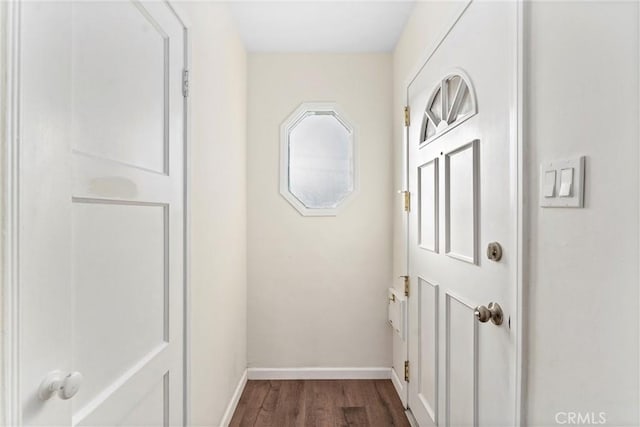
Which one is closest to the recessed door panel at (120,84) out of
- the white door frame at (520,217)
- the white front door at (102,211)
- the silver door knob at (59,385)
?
the white front door at (102,211)

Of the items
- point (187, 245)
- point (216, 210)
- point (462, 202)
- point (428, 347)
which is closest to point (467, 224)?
point (462, 202)

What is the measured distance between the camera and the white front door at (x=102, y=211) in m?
0.60

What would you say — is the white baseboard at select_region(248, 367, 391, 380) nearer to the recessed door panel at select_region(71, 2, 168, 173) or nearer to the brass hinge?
the brass hinge

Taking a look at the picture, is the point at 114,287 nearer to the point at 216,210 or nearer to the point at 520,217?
the point at 216,210

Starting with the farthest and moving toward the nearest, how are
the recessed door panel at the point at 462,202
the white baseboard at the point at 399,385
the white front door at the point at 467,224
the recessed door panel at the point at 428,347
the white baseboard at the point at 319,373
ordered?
the white baseboard at the point at 319,373 → the white baseboard at the point at 399,385 → the recessed door panel at the point at 428,347 → the recessed door panel at the point at 462,202 → the white front door at the point at 467,224

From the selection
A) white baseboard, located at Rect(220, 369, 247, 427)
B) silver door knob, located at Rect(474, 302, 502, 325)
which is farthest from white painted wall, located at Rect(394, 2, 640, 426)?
white baseboard, located at Rect(220, 369, 247, 427)

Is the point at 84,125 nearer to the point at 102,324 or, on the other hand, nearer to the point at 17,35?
the point at 17,35

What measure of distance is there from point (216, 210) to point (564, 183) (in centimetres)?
147

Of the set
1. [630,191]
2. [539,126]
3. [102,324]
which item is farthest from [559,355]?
[102,324]

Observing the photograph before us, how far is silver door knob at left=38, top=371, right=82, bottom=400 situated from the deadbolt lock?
1098 millimetres

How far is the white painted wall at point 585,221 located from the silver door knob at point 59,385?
1.01 m

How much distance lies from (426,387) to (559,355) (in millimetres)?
1133

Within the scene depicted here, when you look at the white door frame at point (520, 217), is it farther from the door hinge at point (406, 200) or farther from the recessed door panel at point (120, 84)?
the door hinge at point (406, 200)

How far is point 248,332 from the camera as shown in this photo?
266cm
